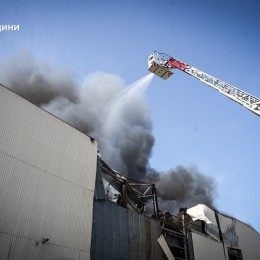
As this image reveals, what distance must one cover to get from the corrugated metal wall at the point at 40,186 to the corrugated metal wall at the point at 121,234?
0.86 meters

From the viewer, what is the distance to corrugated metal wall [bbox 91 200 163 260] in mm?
14406

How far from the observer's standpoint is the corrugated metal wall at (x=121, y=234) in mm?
14406

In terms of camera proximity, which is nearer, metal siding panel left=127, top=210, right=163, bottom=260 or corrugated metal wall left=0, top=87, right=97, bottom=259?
corrugated metal wall left=0, top=87, right=97, bottom=259

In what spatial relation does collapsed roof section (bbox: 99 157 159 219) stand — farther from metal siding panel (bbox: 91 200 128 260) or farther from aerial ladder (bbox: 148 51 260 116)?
aerial ladder (bbox: 148 51 260 116)

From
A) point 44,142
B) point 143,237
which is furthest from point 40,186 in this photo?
point 143,237

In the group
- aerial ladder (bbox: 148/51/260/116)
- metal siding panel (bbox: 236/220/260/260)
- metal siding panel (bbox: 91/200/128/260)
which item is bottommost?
metal siding panel (bbox: 91/200/128/260)

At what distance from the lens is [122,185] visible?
59.3 feet

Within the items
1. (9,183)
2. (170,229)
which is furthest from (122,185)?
(9,183)

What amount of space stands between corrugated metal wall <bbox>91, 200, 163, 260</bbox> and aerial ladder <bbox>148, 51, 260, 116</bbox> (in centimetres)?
984

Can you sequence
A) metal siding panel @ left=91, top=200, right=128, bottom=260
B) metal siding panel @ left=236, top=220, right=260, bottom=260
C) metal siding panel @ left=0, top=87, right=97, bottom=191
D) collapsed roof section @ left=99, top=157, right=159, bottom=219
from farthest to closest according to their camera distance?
1. metal siding panel @ left=236, top=220, right=260, bottom=260
2. collapsed roof section @ left=99, top=157, right=159, bottom=219
3. metal siding panel @ left=91, top=200, right=128, bottom=260
4. metal siding panel @ left=0, top=87, right=97, bottom=191

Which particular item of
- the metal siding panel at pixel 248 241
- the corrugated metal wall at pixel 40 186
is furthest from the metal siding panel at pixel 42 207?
the metal siding panel at pixel 248 241

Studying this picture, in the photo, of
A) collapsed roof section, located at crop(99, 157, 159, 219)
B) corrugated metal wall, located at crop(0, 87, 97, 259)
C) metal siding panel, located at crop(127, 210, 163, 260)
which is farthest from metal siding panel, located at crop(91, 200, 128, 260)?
collapsed roof section, located at crop(99, 157, 159, 219)

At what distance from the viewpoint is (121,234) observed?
615 inches

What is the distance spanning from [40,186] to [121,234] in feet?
19.7
